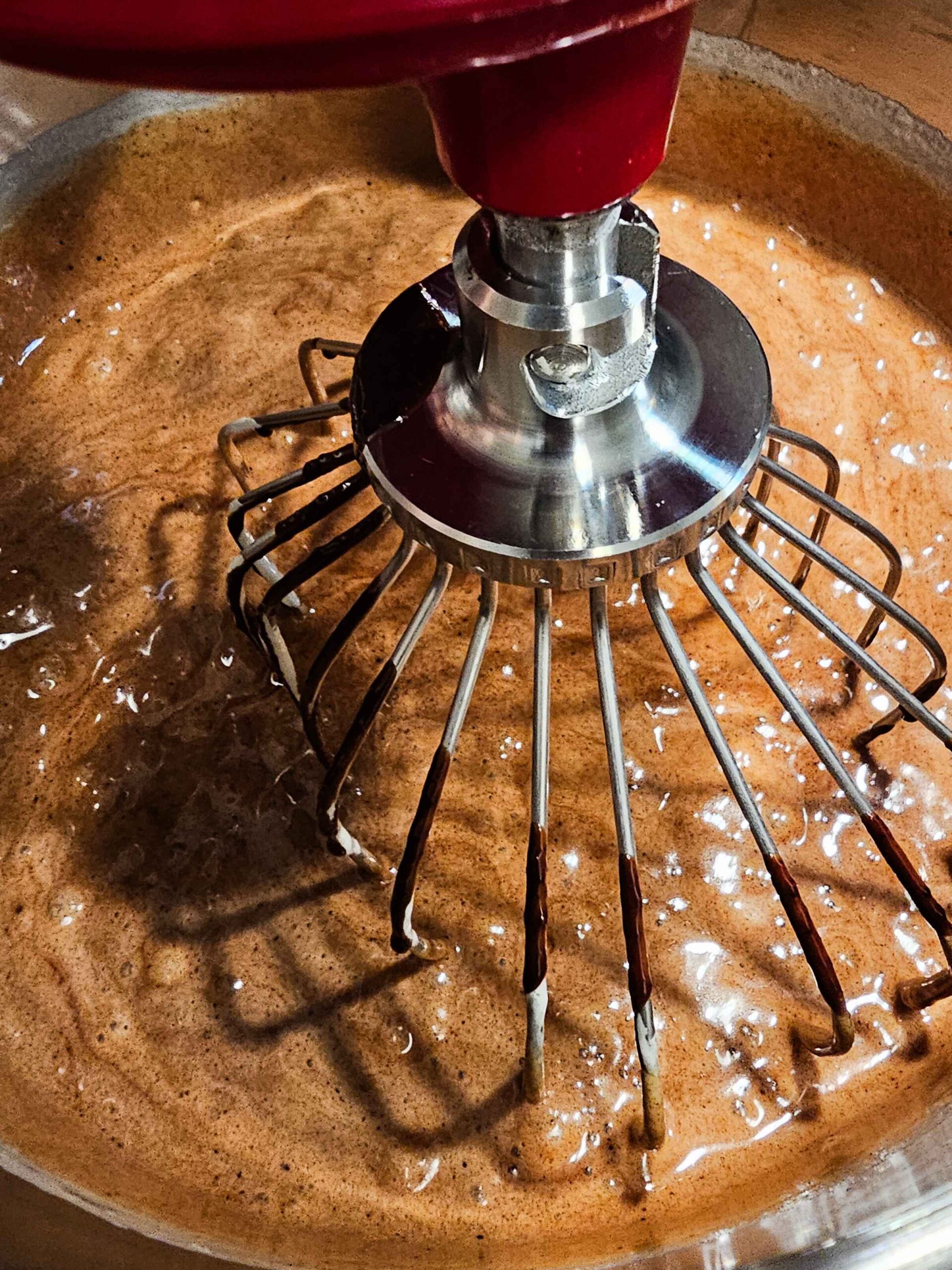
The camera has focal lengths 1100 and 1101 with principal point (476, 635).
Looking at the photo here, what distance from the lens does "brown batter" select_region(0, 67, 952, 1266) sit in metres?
0.57

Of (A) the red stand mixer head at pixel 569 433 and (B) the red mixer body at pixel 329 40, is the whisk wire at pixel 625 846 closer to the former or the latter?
(A) the red stand mixer head at pixel 569 433

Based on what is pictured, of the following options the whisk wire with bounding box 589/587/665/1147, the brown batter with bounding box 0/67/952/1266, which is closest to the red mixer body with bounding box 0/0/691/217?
the whisk wire with bounding box 589/587/665/1147

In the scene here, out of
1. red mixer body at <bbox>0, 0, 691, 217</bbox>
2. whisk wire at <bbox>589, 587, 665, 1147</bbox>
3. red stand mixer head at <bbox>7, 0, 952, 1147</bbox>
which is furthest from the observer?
whisk wire at <bbox>589, 587, 665, 1147</bbox>

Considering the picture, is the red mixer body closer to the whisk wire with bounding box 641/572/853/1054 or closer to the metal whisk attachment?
the metal whisk attachment

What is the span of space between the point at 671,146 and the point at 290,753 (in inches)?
25.0

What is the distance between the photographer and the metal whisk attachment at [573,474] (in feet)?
1.44

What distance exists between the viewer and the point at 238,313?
92cm

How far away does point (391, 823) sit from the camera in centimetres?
69

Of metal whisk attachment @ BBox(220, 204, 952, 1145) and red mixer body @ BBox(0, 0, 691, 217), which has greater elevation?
red mixer body @ BBox(0, 0, 691, 217)

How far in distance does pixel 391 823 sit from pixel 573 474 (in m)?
0.30

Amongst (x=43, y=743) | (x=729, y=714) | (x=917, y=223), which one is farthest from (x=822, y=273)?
(x=43, y=743)

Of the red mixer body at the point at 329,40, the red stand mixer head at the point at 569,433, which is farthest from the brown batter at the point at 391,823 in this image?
the red mixer body at the point at 329,40

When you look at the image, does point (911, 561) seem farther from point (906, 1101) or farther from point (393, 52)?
point (393, 52)

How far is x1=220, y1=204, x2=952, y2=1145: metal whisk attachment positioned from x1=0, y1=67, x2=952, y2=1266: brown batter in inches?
1.8
